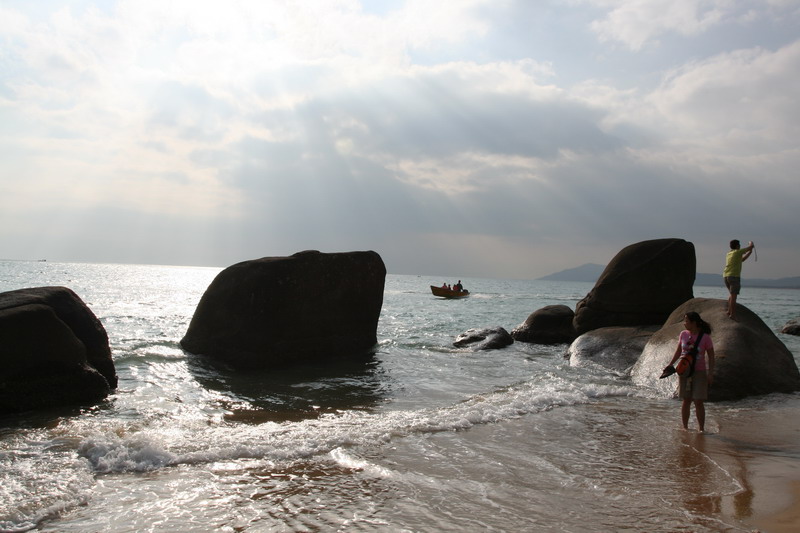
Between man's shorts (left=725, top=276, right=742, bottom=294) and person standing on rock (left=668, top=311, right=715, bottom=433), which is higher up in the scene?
man's shorts (left=725, top=276, right=742, bottom=294)

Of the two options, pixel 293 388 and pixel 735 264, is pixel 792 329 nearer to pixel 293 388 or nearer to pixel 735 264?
pixel 735 264

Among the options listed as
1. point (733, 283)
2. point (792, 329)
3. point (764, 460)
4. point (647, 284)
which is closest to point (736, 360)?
point (733, 283)

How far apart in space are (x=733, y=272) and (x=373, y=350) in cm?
978

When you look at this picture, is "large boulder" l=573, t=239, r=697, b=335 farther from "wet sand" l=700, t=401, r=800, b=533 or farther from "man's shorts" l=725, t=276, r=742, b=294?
"wet sand" l=700, t=401, r=800, b=533

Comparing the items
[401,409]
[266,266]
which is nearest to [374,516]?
[401,409]

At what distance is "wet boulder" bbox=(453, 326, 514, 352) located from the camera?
18328mm

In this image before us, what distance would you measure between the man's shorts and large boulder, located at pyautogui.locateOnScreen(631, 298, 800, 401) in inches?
15.4

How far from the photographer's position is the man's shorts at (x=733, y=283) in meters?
13.2

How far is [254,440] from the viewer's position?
6.66m

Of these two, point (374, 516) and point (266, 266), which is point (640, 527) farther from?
point (266, 266)

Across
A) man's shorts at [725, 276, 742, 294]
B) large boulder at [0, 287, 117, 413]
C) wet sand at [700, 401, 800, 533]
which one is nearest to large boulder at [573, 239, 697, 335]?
man's shorts at [725, 276, 742, 294]

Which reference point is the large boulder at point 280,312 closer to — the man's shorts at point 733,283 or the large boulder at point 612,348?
the large boulder at point 612,348

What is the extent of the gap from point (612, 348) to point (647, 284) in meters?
4.36

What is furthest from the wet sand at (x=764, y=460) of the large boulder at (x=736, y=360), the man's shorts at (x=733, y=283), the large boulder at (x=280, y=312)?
the large boulder at (x=280, y=312)
